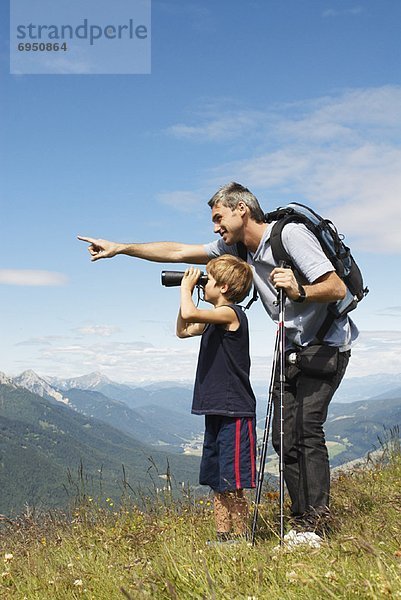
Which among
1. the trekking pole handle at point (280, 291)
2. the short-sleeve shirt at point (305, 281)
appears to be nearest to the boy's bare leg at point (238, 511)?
the short-sleeve shirt at point (305, 281)

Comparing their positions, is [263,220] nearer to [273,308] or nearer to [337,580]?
[273,308]

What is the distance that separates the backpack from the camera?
16.7ft

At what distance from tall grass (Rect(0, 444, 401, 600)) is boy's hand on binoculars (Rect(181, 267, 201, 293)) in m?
1.94

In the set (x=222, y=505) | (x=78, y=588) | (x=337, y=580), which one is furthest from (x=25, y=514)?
(x=337, y=580)

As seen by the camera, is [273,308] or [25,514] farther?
[25,514]

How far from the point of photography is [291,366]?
526 cm

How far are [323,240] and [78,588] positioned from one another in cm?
296

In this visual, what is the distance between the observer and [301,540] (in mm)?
4375

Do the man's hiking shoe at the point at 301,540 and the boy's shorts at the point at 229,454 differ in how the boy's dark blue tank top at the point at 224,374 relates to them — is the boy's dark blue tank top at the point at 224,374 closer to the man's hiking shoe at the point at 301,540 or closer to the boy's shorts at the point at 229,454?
the boy's shorts at the point at 229,454

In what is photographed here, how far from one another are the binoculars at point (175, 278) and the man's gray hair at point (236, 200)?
2.09 feet

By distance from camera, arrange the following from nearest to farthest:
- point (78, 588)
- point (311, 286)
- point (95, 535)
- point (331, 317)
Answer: point (78, 588) → point (311, 286) → point (331, 317) → point (95, 535)

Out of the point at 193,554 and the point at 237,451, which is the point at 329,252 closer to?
the point at 237,451

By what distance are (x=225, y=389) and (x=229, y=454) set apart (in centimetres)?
51

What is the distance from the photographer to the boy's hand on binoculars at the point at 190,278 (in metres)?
5.48
